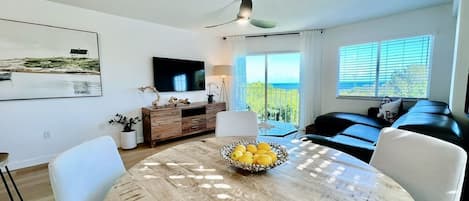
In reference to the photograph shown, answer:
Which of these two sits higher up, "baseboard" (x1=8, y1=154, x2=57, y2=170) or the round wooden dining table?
the round wooden dining table

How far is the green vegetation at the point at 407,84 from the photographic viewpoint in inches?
143

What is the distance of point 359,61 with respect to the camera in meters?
4.30

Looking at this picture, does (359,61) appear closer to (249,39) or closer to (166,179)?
(249,39)

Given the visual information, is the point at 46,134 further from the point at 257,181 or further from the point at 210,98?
the point at 257,181

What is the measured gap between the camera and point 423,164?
1013 millimetres

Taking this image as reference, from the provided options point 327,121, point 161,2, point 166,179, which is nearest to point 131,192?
point 166,179

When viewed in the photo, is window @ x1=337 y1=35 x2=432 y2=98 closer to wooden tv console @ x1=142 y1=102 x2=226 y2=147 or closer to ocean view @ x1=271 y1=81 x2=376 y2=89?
ocean view @ x1=271 y1=81 x2=376 y2=89

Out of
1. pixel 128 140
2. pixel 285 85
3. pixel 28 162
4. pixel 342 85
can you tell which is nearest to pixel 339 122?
pixel 342 85

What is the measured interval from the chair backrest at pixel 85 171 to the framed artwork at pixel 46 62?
2.55m

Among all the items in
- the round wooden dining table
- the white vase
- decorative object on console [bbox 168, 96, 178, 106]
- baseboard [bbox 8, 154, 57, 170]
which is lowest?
baseboard [bbox 8, 154, 57, 170]

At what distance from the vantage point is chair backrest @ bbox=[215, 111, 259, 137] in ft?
6.83

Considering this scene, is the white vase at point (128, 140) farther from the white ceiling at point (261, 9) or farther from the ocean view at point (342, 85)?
the ocean view at point (342, 85)

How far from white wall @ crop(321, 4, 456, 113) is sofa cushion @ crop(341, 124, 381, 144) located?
1220 millimetres

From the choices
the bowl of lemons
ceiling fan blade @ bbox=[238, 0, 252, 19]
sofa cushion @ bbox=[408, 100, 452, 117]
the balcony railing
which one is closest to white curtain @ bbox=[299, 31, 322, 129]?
the balcony railing
